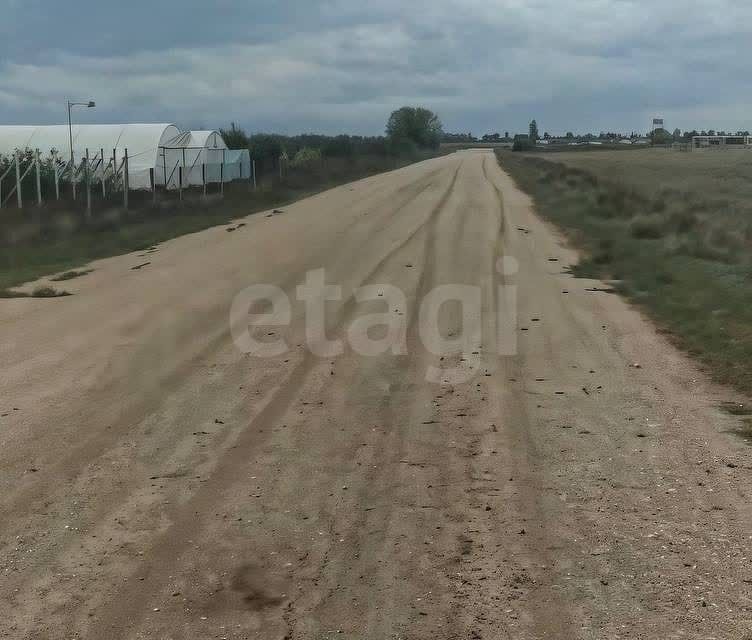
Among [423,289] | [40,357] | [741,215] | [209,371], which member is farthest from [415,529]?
[741,215]

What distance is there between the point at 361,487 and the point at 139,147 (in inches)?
1479

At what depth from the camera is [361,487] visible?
6457 mm

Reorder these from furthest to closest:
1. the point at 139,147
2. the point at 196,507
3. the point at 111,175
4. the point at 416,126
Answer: the point at 416,126, the point at 139,147, the point at 111,175, the point at 196,507

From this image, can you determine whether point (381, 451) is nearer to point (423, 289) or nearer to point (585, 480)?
point (585, 480)

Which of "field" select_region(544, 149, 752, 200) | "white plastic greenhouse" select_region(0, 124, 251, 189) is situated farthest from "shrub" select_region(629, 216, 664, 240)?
"white plastic greenhouse" select_region(0, 124, 251, 189)

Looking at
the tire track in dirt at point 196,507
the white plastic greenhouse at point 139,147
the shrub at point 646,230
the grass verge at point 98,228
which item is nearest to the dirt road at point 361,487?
the tire track in dirt at point 196,507

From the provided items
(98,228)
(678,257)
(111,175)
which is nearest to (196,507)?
(678,257)

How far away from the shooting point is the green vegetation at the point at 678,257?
11070mm

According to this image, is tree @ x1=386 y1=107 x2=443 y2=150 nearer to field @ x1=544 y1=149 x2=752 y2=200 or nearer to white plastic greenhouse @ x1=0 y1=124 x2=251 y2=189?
field @ x1=544 y1=149 x2=752 y2=200

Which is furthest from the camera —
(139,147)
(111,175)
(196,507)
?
(139,147)

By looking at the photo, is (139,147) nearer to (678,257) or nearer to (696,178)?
(696,178)

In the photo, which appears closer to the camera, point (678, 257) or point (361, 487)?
point (361, 487)

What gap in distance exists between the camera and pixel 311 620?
4.72 metres

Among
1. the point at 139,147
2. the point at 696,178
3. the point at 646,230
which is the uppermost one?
the point at 139,147
